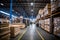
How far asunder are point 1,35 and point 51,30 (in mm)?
5247

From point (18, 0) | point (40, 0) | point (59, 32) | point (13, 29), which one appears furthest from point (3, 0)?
point (59, 32)

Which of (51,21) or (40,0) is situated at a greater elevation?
(40,0)

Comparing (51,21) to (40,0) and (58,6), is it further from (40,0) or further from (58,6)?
(40,0)

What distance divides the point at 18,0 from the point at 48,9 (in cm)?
718

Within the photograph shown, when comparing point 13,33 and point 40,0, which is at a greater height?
point 40,0

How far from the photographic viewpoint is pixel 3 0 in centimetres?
1625

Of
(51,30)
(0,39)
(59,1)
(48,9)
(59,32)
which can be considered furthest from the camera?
(48,9)

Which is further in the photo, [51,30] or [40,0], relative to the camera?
[40,0]

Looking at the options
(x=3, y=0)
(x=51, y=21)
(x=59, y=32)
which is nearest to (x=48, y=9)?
(x=51, y=21)

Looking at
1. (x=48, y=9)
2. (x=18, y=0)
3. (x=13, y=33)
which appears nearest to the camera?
(x=13, y=33)

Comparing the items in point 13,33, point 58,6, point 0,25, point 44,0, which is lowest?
point 13,33

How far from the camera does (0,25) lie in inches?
183

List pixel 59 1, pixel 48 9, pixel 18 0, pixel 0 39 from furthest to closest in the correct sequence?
pixel 18 0 < pixel 48 9 < pixel 59 1 < pixel 0 39

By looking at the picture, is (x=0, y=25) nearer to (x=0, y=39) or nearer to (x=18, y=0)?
(x=0, y=39)
